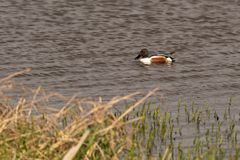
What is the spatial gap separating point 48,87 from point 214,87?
3.71m

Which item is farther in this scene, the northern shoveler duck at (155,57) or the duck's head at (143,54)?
the duck's head at (143,54)

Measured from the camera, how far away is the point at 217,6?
31.0m

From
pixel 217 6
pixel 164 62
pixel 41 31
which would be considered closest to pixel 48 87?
pixel 164 62

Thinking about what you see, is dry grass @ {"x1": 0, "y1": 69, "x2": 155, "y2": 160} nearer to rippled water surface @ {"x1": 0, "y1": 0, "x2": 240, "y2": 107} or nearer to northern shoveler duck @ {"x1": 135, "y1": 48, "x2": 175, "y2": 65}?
rippled water surface @ {"x1": 0, "y1": 0, "x2": 240, "y2": 107}

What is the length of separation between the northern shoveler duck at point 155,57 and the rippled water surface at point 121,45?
0.80 ft

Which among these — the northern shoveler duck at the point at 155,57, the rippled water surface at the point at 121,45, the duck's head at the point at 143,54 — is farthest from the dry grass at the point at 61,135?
the duck's head at the point at 143,54

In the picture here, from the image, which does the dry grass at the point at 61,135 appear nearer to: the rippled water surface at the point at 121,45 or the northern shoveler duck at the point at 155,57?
the rippled water surface at the point at 121,45

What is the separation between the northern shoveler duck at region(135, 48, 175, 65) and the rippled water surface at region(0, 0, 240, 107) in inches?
9.6

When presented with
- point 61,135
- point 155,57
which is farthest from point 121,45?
point 61,135

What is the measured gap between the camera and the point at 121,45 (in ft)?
80.4

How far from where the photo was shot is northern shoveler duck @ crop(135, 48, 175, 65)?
22.5 m

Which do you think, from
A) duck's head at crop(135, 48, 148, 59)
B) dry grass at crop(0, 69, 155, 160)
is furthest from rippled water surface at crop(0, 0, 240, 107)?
dry grass at crop(0, 69, 155, 160)

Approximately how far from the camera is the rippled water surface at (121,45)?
63.1 feet

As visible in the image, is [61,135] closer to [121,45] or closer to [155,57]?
[155,57]
